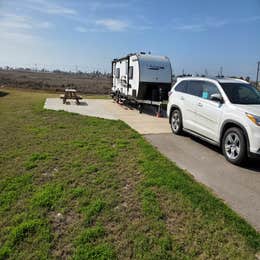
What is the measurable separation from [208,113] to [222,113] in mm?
479

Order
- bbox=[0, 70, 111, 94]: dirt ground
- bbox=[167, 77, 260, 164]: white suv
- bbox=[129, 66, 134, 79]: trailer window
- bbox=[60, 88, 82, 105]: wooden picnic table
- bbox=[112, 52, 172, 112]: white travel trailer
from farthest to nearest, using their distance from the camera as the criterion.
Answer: bbox=[0, 70, 111, 94]: dirt ground
bbox=[60, 88, 82, 105]: wooden picnic table
bbox=[129, 66, 134, 79]: trailer window
bbox=[112, 52, 172, 112]: white travel trailer
bbox=[167, 77, 260, 164]: white suv

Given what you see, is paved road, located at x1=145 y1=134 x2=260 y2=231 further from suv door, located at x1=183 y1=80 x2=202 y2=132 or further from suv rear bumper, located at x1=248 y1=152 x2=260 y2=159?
suv door, located at x1=183 y1=80 x2=202 y2=132

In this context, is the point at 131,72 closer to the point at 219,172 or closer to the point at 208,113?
the point at 208,113

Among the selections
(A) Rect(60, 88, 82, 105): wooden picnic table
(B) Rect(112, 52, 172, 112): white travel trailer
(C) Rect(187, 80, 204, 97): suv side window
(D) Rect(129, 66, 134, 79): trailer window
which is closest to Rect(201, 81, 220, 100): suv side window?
(C) Rect(187, 80, 204, 97): suv side window

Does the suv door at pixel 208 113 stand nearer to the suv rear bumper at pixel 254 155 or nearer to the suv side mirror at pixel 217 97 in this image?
the suv side mirror at pixel 217 97

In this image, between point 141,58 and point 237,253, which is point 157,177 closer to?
point 237,253

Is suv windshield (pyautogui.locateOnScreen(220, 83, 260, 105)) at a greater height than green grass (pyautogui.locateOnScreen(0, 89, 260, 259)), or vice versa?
suv windshield (pyautogui.locateOnScreen(220, 83, 260, 105))

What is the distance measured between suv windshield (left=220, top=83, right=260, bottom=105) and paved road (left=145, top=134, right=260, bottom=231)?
1.27 meters

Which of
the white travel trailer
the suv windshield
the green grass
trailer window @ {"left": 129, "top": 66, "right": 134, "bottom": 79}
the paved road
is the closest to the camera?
the green grass

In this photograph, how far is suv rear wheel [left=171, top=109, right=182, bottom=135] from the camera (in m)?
7.05

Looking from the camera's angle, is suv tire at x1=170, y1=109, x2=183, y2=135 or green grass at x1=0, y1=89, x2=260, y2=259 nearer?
green grass at x1=0, y1=89, x2=260, y2=259

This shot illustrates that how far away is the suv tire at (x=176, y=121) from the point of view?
705cm

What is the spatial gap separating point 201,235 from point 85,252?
1.29 metres

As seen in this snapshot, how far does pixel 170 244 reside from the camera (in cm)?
265
